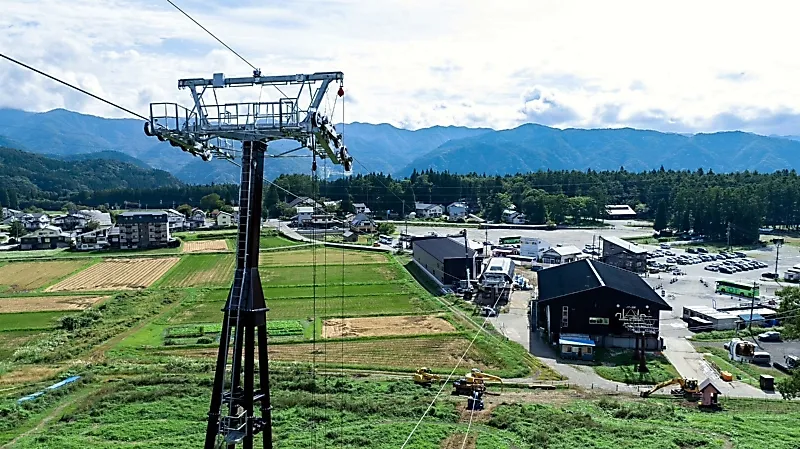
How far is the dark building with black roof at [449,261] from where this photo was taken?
117ft

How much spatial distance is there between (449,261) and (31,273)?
28.8m

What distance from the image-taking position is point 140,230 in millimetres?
54062

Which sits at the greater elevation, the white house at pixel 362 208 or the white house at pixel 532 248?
the white house at pixel 362 208

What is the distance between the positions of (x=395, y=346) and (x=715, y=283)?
23.0 m

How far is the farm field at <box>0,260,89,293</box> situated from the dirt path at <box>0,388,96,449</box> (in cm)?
2101

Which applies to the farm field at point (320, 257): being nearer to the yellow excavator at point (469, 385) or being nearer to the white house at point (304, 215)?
the white house at point (304, 215)

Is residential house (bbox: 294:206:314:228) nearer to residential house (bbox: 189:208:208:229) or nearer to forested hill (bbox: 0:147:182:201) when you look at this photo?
residential house (bbox: 189:208:208:229)

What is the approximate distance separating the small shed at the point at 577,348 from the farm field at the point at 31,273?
1206 inches

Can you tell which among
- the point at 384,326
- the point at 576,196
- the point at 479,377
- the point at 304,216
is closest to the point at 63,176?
the point at 304,216

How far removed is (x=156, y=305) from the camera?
101 ft

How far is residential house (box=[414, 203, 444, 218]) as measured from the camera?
268 feet

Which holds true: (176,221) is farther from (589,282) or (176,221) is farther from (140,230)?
(589,282)

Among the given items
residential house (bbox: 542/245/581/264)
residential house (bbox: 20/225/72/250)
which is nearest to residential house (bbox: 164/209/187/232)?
residential house (bbox: 20/225/72/250)

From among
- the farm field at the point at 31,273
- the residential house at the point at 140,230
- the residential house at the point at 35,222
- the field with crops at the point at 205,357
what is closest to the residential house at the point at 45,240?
the residential house at the point at 140,230
